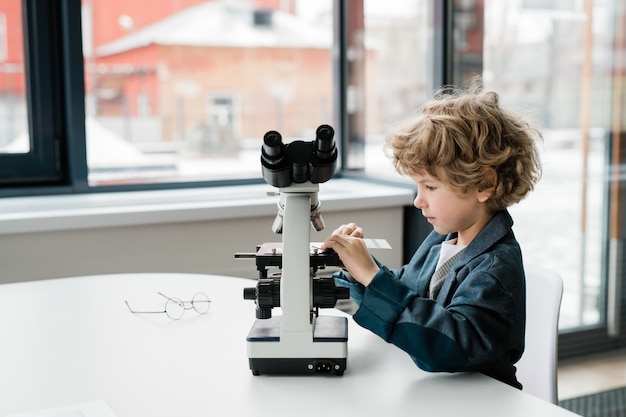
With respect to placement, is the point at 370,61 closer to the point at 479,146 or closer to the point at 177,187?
the point at 177,187

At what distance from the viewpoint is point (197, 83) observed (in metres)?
3.01

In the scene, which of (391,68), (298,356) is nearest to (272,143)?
(298,356)

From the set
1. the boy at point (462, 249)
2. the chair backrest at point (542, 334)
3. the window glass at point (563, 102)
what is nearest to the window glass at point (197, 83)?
the window glass at point (563, 102)

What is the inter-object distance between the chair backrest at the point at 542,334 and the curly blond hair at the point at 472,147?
0.74ft

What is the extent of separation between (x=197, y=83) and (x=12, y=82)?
70 cm

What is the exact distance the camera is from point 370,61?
3.26 metres

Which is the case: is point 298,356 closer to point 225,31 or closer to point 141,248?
point 141,248

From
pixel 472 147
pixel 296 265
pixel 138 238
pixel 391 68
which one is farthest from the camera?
pixel 391 68

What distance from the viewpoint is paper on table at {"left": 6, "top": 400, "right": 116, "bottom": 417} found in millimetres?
1082

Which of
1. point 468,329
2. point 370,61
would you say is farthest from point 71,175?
point 468,329

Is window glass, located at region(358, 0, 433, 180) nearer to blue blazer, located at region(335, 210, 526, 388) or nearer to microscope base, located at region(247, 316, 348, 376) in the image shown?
blue blazer, located at region(335, 210, 526, 388)

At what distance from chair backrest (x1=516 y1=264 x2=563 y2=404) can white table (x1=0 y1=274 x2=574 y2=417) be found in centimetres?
32

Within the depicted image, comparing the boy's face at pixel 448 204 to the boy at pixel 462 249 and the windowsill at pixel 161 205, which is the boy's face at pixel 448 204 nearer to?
the boy at pixel 462 249

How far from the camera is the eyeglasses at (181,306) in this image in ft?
5.24
